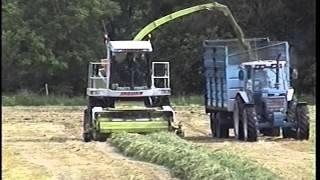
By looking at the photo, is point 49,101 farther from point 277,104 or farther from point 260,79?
point 277,104

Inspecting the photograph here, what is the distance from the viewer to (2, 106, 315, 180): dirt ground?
11922 millimetres

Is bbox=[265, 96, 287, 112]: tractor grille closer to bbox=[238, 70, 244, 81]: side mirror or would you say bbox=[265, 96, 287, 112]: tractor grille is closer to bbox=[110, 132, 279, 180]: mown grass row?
bbox=[238, 70, 244, 81]: side mirror

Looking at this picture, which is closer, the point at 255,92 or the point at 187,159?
the point at 187,159

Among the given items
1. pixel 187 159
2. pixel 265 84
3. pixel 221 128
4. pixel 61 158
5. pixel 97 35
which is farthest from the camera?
pixel 97 35

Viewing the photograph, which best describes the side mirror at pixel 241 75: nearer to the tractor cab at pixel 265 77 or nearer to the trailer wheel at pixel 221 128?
the tractor cab at pixel 265 77

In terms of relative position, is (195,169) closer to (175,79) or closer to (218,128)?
(218,128)

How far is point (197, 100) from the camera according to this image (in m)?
41.1

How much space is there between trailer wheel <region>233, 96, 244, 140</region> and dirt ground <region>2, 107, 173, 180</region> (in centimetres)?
319

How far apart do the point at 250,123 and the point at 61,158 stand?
196 inches

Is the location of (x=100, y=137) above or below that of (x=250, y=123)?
below

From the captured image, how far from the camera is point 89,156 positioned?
15.2 m

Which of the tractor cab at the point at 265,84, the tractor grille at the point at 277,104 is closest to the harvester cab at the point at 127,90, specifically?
the tractor cab at the point at 265,84

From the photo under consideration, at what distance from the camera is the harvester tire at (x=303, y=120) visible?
1839cm

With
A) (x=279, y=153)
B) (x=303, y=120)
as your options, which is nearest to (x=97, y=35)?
(x=303, y=120)
